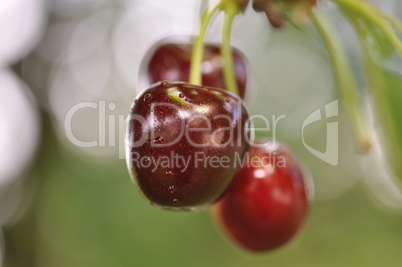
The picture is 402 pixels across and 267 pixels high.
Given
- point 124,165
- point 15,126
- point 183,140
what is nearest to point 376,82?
point 183,140

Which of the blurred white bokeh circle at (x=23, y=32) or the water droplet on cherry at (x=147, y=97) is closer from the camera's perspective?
the water droplet on cherry at (x=147, y=97)

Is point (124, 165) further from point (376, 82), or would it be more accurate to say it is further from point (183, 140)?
point (183, 140)

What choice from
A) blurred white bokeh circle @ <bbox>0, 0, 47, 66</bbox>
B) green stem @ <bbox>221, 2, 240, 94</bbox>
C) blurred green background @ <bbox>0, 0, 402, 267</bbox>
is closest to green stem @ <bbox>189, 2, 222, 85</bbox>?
green stem @ <bbox>221, 2, 240, 94</bbox>

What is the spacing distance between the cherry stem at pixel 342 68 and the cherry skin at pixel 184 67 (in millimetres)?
216

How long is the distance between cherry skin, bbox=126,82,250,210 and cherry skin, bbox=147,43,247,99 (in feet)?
0.95

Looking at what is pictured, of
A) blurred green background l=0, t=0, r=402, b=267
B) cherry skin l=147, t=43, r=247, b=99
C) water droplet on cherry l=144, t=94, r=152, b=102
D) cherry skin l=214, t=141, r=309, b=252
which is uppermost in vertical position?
water droplet on cherry l=144, t=94, r=152, b=102

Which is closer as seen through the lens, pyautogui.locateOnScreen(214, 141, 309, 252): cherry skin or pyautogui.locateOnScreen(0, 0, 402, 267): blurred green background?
pyautogui.locateOnScreen(214, 141, 309, 252): cherry skin

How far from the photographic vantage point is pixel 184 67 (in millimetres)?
1099

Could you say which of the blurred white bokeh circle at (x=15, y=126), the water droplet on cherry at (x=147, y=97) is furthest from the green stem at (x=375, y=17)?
the blurred white bokeh circle at (x=15, y=126)

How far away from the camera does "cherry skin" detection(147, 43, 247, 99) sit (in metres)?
1.09

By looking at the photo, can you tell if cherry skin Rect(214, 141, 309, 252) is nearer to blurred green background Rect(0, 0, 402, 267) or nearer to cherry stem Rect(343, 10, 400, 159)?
cherry stem Rect(343, 10, 400, 159)

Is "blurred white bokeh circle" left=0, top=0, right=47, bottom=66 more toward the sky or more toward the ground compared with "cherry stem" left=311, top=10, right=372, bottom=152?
more toward the ground

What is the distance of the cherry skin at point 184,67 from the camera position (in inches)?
42.8

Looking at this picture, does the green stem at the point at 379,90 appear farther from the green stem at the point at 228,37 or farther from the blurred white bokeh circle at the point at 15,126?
the blurred white bokeh circle at the point at 15,126
